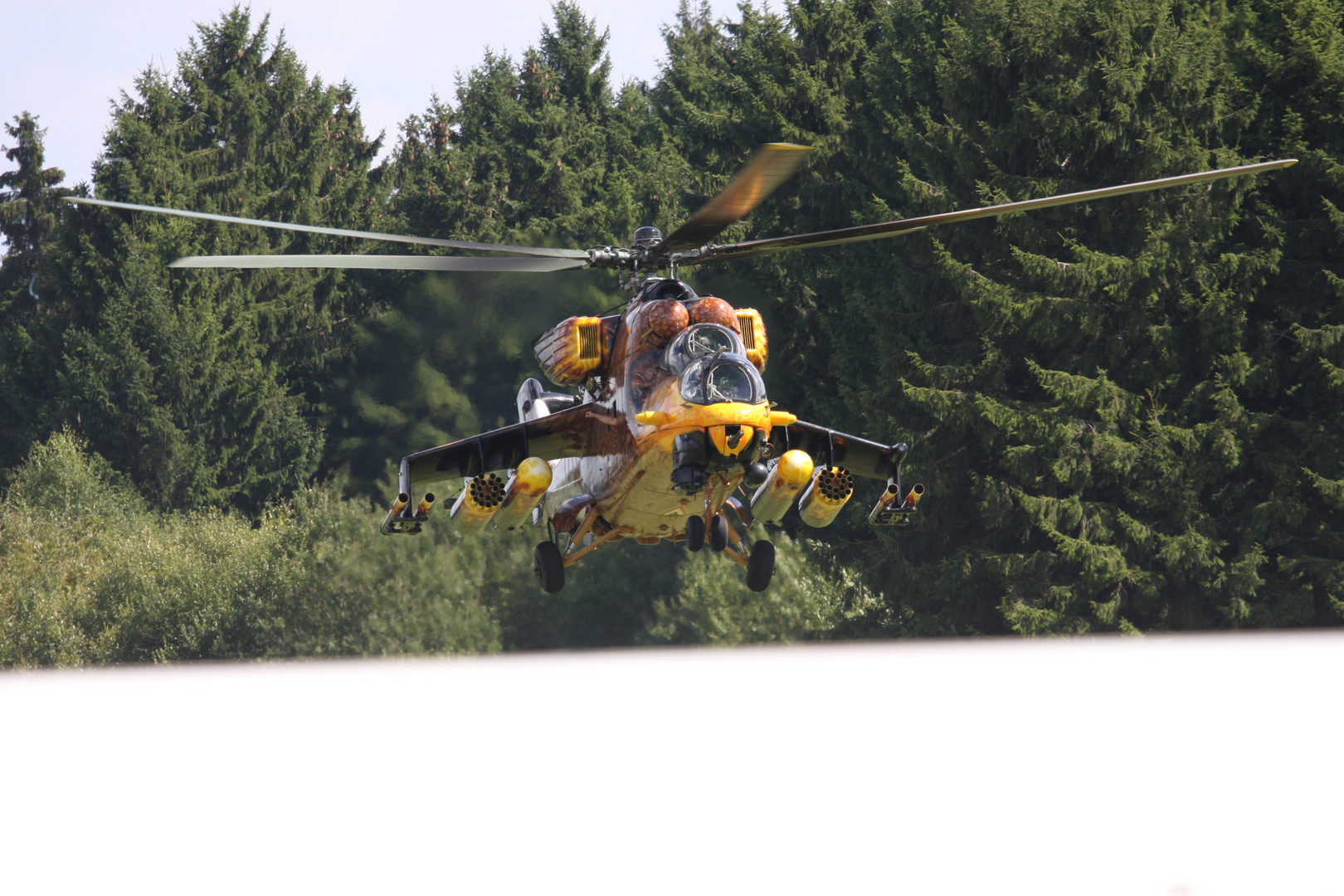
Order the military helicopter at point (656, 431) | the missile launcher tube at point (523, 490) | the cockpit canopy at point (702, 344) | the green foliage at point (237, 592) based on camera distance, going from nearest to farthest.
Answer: the military helicopter at point (656, 431) < the cockpit canopy at point (702, 344) < the missile launcher tube at point (523, 490) < the green foliage at point (237, 592)

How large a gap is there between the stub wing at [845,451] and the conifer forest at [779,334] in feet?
67.7

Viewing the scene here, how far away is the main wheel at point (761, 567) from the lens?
16984 mm

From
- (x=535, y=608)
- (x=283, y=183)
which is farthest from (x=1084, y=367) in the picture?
(x=283, y=183)

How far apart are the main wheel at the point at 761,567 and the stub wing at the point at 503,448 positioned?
2.51 meters

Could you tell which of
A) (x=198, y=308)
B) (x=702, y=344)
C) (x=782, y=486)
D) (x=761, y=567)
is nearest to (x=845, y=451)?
(x=761, y=567)

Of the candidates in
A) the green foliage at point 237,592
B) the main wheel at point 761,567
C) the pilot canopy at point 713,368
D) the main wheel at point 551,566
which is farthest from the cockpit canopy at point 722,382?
the green foliage at point 237,592

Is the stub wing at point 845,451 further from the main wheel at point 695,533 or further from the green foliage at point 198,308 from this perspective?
the green foliage at point 198,308

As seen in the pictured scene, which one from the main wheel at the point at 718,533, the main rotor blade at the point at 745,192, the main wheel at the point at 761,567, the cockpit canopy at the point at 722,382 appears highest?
the main rotor blade at the point at 745,192

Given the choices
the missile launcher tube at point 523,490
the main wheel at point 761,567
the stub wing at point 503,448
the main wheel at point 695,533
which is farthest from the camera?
the stub wing at point 503,448

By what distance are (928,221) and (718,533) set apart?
4292 mm

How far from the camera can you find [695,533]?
15.6m

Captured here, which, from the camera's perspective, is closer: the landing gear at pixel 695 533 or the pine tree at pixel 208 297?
the landing gear at pixel 695 533

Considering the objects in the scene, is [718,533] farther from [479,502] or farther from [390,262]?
[390,262]

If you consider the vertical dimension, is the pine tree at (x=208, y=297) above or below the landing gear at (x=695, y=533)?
above
